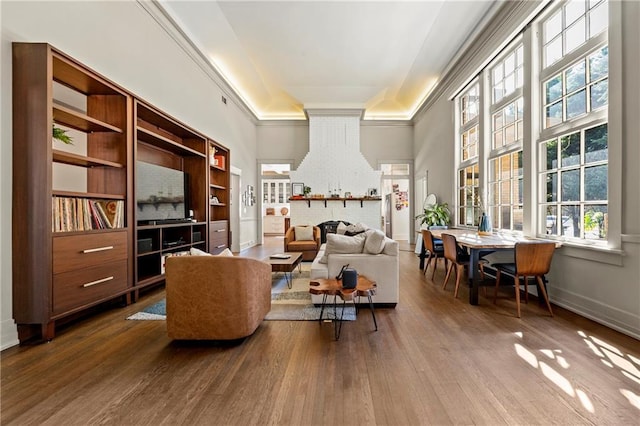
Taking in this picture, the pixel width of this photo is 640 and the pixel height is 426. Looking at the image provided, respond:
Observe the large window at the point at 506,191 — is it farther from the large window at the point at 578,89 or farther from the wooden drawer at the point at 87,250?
the wooden drawer at the point at 87,250

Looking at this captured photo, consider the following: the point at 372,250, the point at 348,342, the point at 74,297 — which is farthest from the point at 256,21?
the point at 348,342

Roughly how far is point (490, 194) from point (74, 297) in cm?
584

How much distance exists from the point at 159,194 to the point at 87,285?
1.58 metres

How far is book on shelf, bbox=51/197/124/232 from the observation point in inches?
99.0

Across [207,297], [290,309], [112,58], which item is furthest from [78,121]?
[290,309]

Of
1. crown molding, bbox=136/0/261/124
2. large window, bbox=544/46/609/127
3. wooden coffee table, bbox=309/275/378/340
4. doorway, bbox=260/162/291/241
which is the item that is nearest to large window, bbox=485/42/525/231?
large window, bbox=544/46/609/127

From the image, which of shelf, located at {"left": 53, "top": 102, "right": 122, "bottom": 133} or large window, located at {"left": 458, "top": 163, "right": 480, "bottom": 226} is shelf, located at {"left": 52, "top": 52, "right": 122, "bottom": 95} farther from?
large window, located at {"left": 458, "top": 163, "right": 480, "bottom": 226}

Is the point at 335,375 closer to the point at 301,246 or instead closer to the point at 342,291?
the point at 342,291

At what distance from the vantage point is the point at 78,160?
283cm

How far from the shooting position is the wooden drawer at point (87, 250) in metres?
2.45

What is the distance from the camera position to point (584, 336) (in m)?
2.51

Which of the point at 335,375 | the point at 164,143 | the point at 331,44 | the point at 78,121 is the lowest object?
the point at 335,375

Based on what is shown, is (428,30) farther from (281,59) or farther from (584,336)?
(584,336)

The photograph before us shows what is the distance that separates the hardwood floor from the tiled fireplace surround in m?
5.77
